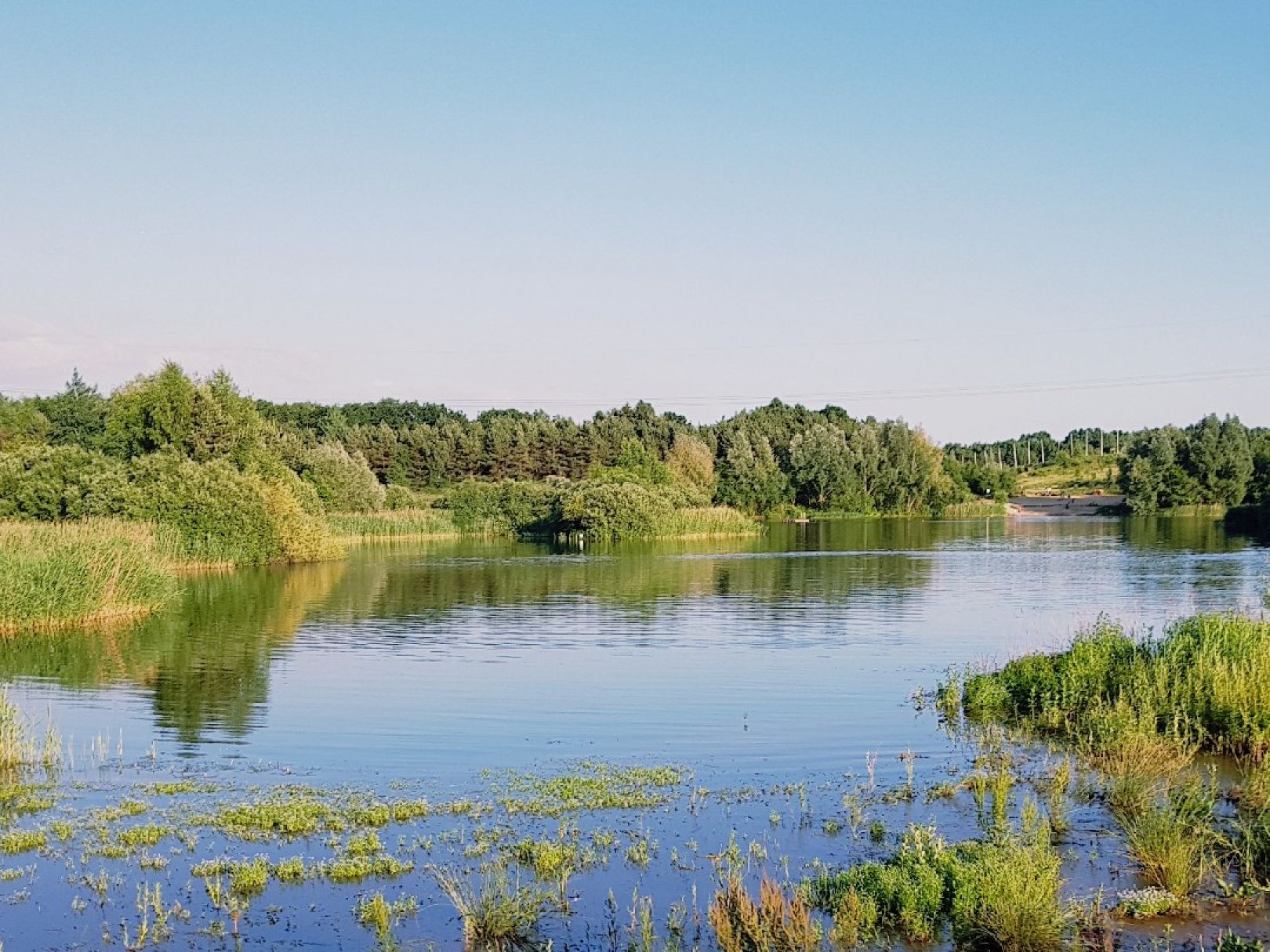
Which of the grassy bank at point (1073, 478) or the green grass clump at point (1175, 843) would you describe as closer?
the green grass clump at point (1175, 843)

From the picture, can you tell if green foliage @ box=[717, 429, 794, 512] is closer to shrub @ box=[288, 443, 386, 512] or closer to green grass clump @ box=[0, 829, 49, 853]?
shrub @ box=[288, 443, 386, 512]

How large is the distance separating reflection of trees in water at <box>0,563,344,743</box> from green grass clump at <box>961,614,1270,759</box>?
47.1ft

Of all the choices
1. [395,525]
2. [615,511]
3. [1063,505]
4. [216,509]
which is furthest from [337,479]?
[1063,505]

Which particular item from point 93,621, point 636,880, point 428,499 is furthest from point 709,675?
point 428,499

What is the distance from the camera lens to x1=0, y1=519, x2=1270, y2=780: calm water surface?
20.5 metres

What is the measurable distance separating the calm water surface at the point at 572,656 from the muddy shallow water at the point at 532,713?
0.42ft

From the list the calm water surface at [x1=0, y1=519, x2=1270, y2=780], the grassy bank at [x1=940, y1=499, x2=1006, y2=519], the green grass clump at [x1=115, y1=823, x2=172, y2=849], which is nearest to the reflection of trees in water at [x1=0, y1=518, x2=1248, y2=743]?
the calm water surface at [x1=0, y1=519, x2=1270, y2=780]

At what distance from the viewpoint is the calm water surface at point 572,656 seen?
67.3ft

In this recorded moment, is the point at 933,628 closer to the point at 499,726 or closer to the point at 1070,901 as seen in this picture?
the point at 499,726

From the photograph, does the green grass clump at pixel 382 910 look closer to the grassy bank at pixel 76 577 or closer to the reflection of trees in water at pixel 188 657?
the reflection of trees in water at pixel 188 657

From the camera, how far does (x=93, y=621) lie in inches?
1431

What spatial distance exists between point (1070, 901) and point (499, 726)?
12926mm

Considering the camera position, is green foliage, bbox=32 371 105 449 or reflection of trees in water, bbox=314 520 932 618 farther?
green foliage, bbox=32 371 105 449

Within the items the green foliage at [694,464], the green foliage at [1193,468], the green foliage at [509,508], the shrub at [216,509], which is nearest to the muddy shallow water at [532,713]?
A: the shrub at [216,509]
